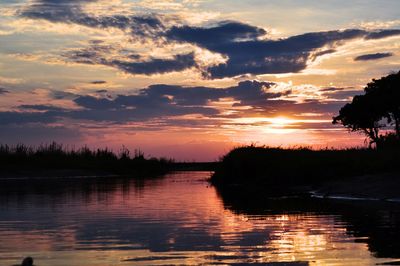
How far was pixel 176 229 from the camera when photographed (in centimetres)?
1786

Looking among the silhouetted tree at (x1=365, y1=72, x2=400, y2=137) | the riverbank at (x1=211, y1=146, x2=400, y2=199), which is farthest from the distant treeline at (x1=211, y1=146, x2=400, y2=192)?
the silhouetted tree at (x1=365, y1=72, x2=400, y2=137)

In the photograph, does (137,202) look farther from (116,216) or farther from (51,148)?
(51,148)

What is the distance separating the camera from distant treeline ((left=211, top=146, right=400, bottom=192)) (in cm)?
3819

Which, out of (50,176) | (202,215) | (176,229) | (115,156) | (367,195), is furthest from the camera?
(115,156)

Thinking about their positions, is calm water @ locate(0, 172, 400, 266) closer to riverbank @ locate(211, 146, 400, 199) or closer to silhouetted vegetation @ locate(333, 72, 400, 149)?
riverbank @ locate(211, 146, 400, 199)

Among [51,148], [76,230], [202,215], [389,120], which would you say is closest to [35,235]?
[76,230]

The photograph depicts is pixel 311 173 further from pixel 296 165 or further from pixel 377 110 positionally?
pixel 377 110

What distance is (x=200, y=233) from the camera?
1686 cm

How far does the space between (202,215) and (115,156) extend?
203ft

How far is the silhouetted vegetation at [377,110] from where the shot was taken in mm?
55969

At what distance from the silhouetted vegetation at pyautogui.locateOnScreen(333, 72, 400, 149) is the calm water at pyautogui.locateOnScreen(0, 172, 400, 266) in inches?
1250

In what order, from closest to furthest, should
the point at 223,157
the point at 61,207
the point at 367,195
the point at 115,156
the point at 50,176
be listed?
1. the point at 61,207
2. the point at 367,195
3. the point at 223,157
4. the point at 50,176
5. the point at 115,156

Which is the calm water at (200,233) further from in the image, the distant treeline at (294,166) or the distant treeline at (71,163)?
the distant treeline at (71,163)

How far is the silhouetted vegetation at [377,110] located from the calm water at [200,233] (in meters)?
31.7
